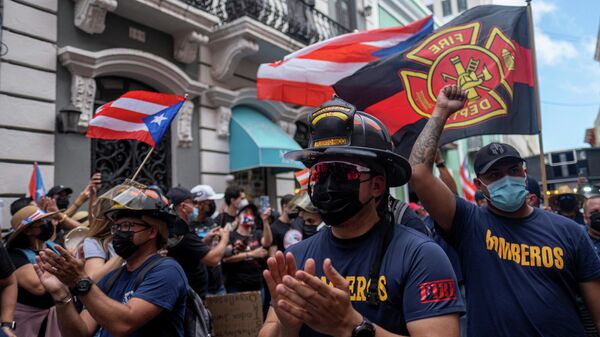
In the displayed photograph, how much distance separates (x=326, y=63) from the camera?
6.17 meters

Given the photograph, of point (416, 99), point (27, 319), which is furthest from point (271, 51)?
point (27, 319)

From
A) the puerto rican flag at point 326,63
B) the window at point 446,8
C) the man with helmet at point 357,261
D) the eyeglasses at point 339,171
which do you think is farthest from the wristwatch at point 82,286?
the window at point 446,8

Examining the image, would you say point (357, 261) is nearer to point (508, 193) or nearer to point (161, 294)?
point (161, 294)

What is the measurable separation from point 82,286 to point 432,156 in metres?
1.91

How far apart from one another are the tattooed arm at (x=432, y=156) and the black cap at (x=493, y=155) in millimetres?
360

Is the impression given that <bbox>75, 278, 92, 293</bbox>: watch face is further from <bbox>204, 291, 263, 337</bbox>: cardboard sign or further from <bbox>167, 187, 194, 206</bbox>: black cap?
<bbox>167, 187, 194, 206</bbox>: black cap

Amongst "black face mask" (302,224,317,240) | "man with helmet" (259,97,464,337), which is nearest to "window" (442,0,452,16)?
"black face mask" (302,224,317,240)

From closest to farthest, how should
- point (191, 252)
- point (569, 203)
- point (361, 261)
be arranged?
1. point (361, 261)
2. point (191, 252)
3. point (569, 203)

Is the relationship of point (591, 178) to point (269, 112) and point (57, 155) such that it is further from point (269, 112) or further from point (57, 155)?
point (57, 155)

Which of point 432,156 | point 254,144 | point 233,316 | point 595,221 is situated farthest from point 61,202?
point 595,221

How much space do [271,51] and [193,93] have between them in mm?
2241

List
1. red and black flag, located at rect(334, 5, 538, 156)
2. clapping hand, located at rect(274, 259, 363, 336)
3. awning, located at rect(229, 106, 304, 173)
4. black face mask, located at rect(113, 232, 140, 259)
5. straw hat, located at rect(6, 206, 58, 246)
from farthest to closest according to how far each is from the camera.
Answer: awning, located at rect(229, 106, 304, 173) < red and black flag, located at rect(334, 5, 538, 156) < straw hat, located at rect(6, 206, 58, 246) < black face mask, located at rect(113, 232, 140, 259) < clapping hand, located at rect(274, 259, 363, 336)

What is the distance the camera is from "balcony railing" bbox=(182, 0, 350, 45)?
9922 millimetres

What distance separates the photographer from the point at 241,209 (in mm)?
6219
